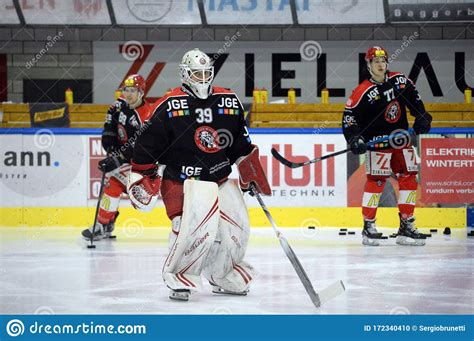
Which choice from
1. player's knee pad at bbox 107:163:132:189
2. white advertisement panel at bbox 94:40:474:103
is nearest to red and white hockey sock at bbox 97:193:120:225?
player's knee pad at bbox 107:163:132:189

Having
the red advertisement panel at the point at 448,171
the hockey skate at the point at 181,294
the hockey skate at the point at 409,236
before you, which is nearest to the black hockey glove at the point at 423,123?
the hockey skate at the point at 409,236

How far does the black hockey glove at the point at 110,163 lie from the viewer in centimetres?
816

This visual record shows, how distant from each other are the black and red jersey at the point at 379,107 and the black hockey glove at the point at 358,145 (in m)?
0.04

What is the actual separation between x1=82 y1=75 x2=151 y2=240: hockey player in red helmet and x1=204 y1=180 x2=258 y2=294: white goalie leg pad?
3.03m

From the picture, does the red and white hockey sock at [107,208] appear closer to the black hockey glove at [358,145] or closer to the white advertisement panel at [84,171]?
the white advertisement panel at [84,171]

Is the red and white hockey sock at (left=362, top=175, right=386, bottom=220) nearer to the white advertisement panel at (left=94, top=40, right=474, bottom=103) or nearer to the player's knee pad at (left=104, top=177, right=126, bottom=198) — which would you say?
the player's knee pad at (left=104, top=177, right=126, bottom=198)

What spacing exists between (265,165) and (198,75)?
179 inches

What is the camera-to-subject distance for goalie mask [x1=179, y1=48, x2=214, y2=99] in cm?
503

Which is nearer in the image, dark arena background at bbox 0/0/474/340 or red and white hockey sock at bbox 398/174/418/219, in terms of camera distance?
dark arena background at bbox 0/0/474/340

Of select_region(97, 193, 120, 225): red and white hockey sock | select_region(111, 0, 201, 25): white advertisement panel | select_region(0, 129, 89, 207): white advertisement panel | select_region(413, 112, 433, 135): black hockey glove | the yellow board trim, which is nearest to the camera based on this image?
select_region(413, 112, 433, 135): black hockey glove

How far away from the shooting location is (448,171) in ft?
30.5

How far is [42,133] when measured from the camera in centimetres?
973
